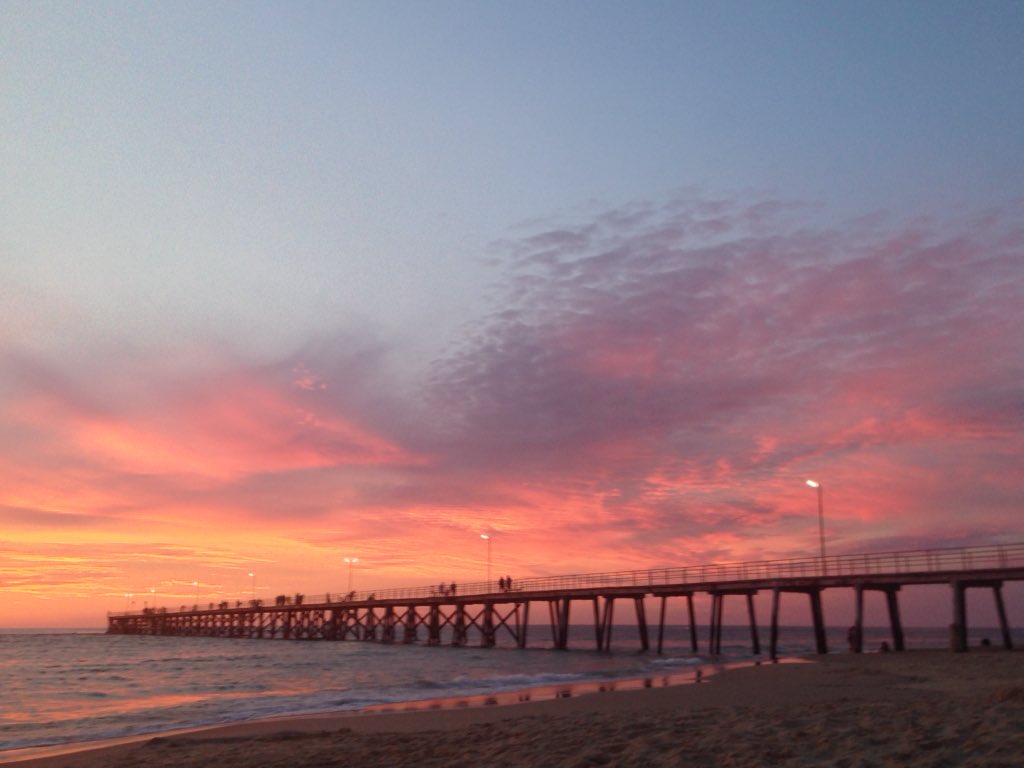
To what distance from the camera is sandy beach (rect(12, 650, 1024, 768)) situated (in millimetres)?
8711

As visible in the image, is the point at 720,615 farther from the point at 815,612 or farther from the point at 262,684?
the point at 262,684

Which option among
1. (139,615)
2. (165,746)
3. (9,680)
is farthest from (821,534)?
(139,615)

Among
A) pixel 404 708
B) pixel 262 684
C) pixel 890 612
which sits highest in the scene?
pixel 890 612

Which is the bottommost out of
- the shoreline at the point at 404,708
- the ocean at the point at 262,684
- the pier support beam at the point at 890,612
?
the ocean at the point at 262,684

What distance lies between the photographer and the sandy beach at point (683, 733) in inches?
343

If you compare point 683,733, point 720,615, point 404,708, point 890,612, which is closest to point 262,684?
point 404,708

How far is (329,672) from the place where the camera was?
38.3 meters

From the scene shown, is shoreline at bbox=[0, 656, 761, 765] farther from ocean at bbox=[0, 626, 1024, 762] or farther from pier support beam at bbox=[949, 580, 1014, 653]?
pier support beam at bbox=[949, 580, 1014, 653]

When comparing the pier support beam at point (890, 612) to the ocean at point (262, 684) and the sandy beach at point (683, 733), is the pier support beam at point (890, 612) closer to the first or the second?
the ocean at point (262, 684)

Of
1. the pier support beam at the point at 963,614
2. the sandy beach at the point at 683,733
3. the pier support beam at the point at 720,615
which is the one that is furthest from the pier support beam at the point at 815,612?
the sandy beach at the point at 683,733

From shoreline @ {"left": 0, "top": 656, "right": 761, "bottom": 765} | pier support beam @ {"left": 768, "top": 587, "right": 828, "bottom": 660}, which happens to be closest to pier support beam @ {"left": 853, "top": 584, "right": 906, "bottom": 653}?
pier support beam @ {"left": 768, "top": 587, "right": 828, "bottom": 660}

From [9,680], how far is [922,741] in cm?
4159

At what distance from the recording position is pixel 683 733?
1051 cm

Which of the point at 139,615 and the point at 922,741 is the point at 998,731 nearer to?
the point at 922,741
